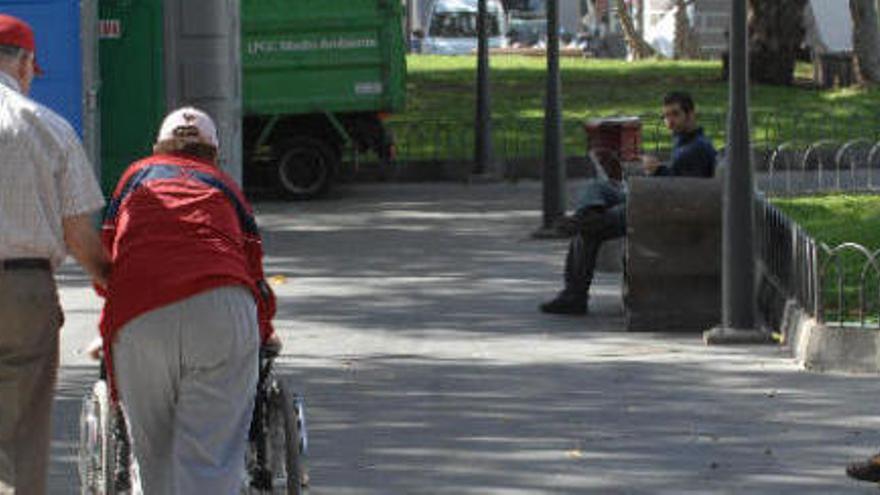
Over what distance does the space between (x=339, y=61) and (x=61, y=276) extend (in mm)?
7490

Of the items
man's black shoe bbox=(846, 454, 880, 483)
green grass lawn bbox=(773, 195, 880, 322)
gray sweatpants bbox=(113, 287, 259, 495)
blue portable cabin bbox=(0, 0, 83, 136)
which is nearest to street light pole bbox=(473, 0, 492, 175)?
green grass lawn bbox=(773, 195, 880, 322)

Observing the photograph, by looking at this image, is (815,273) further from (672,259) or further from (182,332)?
(182,332)

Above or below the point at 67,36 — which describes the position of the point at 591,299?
below

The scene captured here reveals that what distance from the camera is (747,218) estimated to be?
45.0 feet

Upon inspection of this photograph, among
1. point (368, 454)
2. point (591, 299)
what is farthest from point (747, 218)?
point (368, 454)

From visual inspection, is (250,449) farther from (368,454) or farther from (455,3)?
(455,3)

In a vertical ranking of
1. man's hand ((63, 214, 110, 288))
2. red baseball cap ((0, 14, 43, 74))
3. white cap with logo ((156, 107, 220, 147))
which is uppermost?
red baseball cap ((0, 14, 43, 74))

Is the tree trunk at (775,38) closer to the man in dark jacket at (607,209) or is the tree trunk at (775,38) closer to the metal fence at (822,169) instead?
the metal fence at (822,169)

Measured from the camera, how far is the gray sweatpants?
7.34 metres

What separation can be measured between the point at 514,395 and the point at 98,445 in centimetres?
436

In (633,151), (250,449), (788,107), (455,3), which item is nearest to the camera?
(250,449)

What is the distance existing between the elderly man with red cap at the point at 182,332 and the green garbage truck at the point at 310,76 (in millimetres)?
17542

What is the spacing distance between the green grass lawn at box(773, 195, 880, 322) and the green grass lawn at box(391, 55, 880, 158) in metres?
7.71

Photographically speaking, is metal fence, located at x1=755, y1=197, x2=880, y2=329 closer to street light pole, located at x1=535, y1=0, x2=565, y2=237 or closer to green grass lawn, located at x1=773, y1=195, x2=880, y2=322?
green grass lawn, located at x1=773, y1=195, x2=880, y2=322
